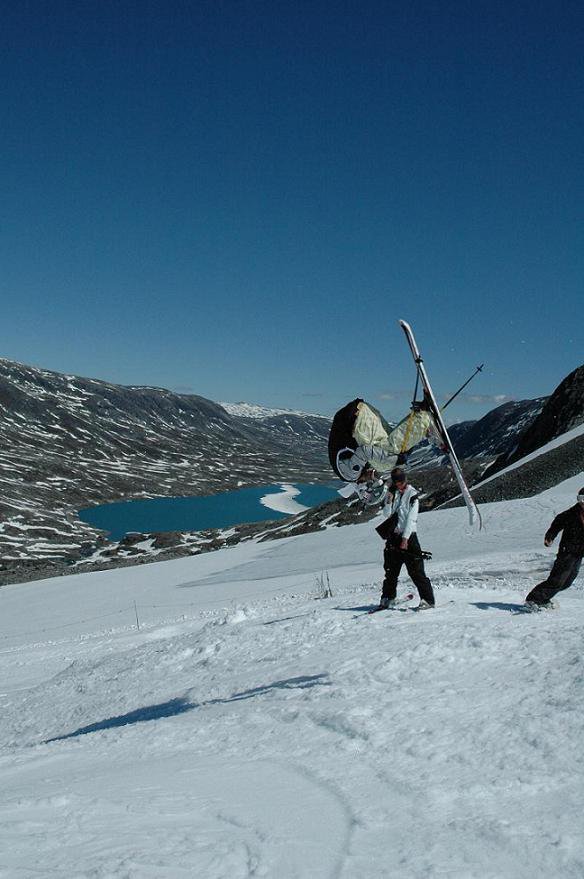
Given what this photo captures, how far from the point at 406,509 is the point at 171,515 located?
16389 cm

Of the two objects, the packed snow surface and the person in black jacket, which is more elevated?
the person in black jacket

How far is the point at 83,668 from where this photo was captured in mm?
12320

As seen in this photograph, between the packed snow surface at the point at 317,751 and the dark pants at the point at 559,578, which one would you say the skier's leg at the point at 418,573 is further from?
the dark pants at the point at 559,578

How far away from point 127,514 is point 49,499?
68.3ft

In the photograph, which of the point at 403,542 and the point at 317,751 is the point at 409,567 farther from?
the point at 317,751

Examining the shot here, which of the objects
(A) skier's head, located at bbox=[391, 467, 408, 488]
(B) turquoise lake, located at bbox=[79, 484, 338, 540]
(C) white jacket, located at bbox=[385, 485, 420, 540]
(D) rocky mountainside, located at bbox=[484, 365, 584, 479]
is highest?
(D) rocky mountainside, located at bbox=[484, 365, 584, 479]

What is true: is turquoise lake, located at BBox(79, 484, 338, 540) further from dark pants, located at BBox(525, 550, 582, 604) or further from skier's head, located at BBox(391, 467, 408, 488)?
dark pants, located at BBox(525, 550, 582, 604)

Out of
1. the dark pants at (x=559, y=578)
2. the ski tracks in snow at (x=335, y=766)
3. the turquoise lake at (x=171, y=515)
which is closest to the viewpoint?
the ski tracks in snow at (x=335, y=766)

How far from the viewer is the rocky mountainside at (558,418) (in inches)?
2270

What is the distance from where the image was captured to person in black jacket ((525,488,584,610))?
9.49m

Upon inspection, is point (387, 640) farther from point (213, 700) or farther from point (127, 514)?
point (127, 514)

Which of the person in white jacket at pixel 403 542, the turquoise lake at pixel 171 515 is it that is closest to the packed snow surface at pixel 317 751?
the person in white jacket at pixel 403 542

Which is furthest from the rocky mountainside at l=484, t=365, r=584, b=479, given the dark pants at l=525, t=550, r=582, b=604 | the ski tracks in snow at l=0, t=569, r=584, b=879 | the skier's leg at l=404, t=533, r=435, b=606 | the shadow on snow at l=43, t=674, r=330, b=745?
the shadow on snow at l=43, t=674, r=330, b=745

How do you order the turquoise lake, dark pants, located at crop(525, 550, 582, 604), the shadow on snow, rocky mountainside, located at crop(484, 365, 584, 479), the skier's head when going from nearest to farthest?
the shadow on snow, dark pants, located at crop(525, 550, 582, 604), the skier's head, rocky mountainside, located at crop(484, 365, 584, 479), the turquoise lake
